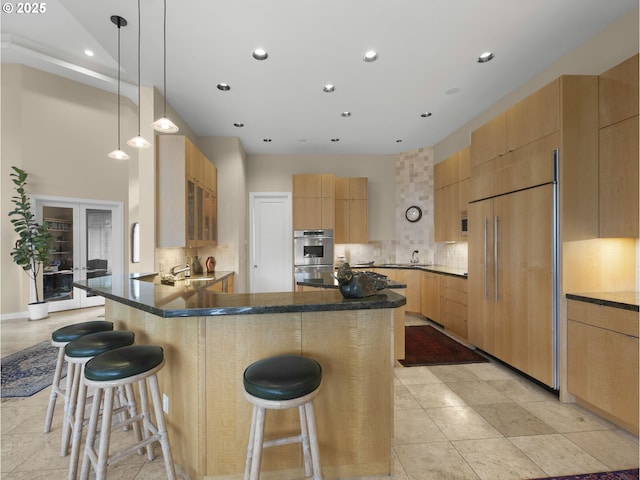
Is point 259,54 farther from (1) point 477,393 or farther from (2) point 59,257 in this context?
(2) point 59,257

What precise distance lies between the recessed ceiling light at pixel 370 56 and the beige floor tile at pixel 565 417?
3322 mm

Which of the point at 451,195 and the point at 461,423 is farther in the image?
the point at 451,195

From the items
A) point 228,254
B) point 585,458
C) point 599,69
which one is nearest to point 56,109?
point 228,254

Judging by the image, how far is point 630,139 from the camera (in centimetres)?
211

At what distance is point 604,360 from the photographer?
1996 mm

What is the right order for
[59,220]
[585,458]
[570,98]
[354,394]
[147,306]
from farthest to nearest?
[59,220]
[570,98]
[585,458]
[354,394]
[147,306]

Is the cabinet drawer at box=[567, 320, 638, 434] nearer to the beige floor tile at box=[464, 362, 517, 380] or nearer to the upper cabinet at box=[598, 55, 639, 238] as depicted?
the beige floor tile at box=[464, 362, 517, 380]

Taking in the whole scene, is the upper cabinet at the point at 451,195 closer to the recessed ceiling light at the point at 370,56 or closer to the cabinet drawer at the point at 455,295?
the cabinet drawer at the point at 455,295

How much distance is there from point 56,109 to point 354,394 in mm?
6623

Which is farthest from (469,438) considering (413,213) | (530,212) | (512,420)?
(413,213)

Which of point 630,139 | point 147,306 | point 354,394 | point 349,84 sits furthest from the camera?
point 349,84

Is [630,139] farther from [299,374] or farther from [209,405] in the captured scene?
[209,405]

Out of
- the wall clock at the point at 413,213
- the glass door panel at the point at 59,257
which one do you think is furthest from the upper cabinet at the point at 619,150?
the glass door panel at the point at 59,257

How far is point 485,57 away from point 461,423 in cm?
325
